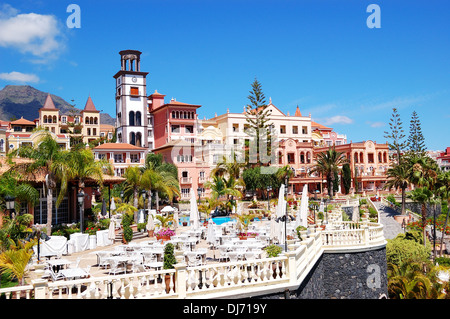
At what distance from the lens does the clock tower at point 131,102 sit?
6756 cm

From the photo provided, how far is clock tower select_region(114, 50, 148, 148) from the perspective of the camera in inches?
2660

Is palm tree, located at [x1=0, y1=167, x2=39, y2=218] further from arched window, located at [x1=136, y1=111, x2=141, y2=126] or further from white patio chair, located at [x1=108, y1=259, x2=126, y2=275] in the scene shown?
arched window, located at [x1=136, y1=111, x2=141, y2=126]

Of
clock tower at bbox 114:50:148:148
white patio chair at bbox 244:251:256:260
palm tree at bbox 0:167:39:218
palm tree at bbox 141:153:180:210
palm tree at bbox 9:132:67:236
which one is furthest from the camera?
clock tower at bbox 114:50:148:148

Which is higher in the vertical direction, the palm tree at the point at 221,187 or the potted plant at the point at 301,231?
the palm tree at the point at 221,187

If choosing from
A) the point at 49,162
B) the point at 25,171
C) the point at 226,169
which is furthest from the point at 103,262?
the point at 226,169

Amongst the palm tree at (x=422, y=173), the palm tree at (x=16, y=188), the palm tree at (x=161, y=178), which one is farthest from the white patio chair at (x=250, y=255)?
the palm tree at (x=422, y=173)

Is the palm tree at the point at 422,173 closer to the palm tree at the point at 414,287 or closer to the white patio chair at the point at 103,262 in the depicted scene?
the palm tree at the point at 414,287

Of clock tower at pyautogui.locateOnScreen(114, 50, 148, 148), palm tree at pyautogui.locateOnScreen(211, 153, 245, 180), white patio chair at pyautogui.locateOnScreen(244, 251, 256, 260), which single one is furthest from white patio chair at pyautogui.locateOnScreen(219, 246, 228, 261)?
clock tower at pyautogui.locateOnScreen(114, 50, 148, 148)

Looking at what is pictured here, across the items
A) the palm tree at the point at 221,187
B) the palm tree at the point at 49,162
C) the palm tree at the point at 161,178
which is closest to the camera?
the palm tree at the point at 49,162

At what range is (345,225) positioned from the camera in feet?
66.8

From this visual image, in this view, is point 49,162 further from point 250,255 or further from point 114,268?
point 250,255

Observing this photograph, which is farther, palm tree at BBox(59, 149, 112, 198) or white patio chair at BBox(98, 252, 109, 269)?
palm tree at BBox(59, 149, 112, 198)

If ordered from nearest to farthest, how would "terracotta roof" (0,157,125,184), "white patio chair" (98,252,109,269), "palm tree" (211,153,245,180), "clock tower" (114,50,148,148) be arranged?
"white patio chair" (98,252,109,269), "terracotta roof" (0,157,125,184), "palm tree" (211,153,245,180), "clock tower" (114,50,148,148)
